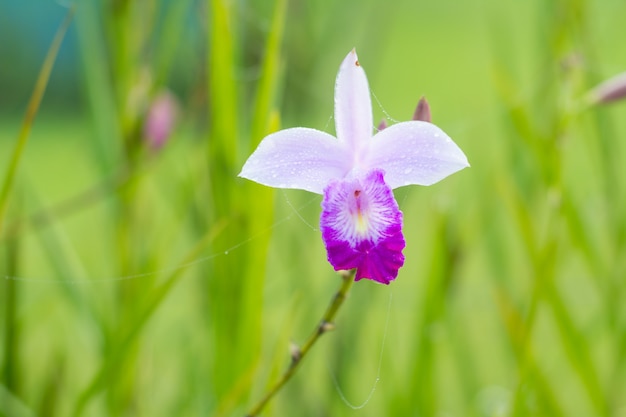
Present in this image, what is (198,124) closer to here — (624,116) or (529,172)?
(529,172)

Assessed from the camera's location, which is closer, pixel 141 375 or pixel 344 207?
pixel 344 207

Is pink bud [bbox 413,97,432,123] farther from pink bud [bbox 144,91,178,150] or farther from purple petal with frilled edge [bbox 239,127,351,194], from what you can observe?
pink bud [bbox 144,91,178,150]

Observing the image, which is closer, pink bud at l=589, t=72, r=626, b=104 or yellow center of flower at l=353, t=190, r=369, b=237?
yellow center of flower at l=353, t=190, r=369, b=237

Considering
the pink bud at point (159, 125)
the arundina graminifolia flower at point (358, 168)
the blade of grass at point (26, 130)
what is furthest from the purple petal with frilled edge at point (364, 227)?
the pink bud at point (159, 125)

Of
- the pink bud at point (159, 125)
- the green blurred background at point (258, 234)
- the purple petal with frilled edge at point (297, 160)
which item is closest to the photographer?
the purple petal with frilled edge at point (297, 160)

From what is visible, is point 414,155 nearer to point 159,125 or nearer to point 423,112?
point 423,112

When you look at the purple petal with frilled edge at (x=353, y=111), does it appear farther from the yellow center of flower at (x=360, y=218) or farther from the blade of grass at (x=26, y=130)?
the blade of grass at (x=26, y=130)

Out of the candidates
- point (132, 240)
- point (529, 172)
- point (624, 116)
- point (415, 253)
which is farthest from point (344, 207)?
point (624, 116)

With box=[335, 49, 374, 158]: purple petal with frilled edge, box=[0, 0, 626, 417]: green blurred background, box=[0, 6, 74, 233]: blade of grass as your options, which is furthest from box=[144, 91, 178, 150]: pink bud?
box=[335, 49, 374, 158]: purple petal with frilled edge
